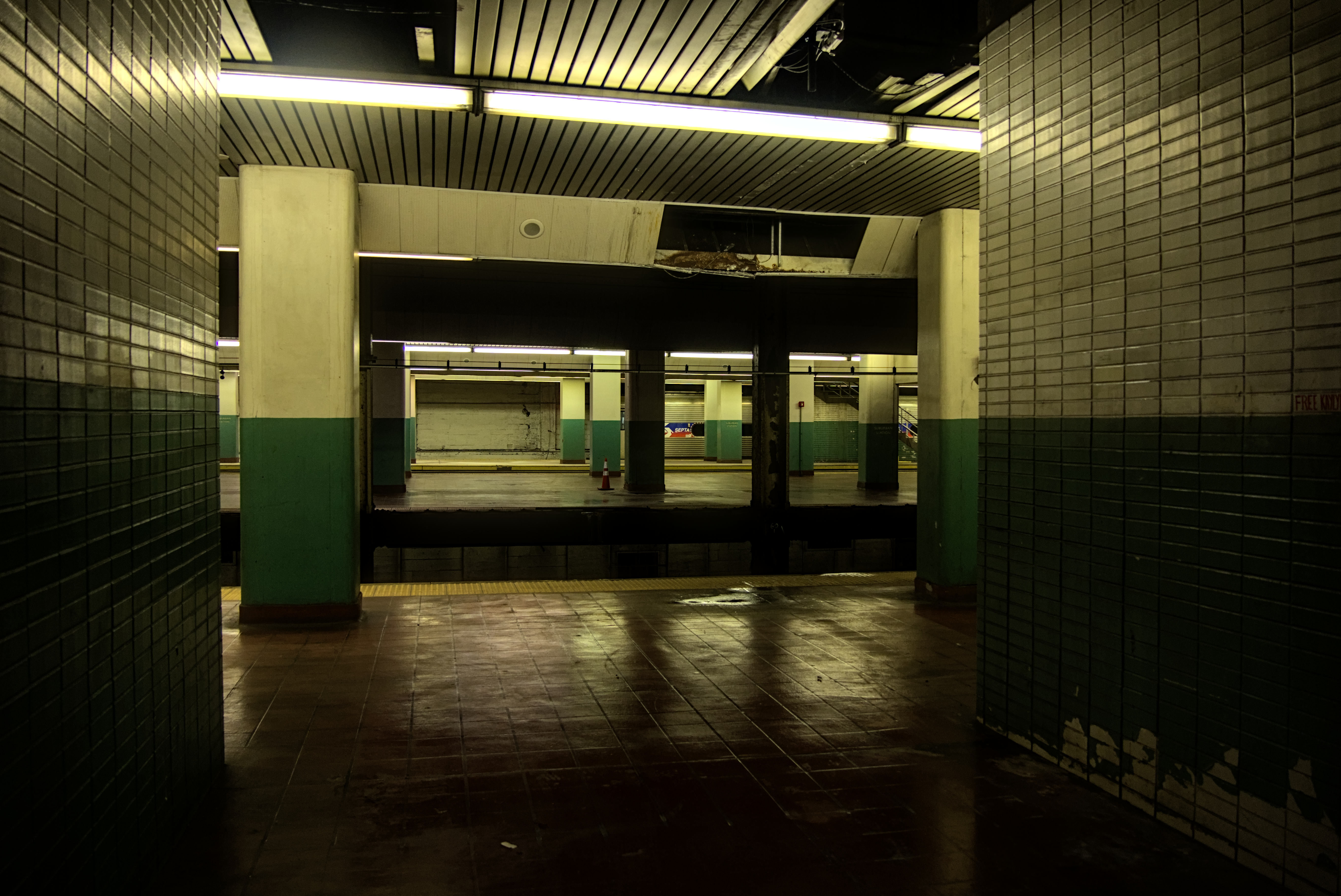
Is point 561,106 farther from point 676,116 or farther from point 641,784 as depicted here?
point 641,784

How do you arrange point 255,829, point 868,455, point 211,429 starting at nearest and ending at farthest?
point 255,829
point 211,429
point 868,455

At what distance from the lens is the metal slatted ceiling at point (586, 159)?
580 centimetres

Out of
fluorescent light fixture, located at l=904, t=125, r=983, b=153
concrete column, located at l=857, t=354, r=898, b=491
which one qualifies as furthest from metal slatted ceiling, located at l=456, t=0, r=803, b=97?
concrete column, located at l=857, t=354, r=898, b=491

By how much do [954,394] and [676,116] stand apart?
350cm

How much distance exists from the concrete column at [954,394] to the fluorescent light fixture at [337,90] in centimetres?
428

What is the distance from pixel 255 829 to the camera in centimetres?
303

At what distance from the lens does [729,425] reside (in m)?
29.9

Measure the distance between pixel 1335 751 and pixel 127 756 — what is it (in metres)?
3.58

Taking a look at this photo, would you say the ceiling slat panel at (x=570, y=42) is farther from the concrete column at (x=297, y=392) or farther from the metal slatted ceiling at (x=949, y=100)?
the metal slatted ceiling at (x=949, y=100)

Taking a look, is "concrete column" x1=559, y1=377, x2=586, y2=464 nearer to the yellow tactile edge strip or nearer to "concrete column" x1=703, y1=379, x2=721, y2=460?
"concrete column" x1=703, y1=379, x2=721, y2=460

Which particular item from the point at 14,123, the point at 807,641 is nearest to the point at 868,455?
the point at 807,641

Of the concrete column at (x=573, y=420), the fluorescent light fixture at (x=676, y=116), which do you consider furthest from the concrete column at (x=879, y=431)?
the fluorescent light fixture at (x=676, y=116)

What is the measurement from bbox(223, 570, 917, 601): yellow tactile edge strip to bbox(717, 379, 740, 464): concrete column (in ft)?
68.1

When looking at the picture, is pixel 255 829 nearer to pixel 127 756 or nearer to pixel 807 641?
pixel 127 756
